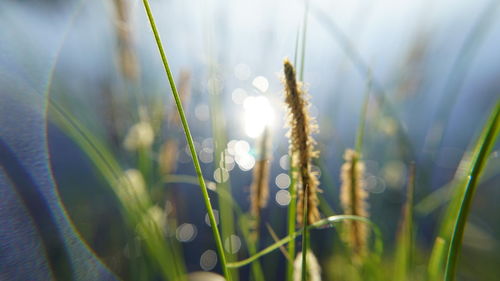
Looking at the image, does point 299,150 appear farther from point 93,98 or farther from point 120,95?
point 93,98

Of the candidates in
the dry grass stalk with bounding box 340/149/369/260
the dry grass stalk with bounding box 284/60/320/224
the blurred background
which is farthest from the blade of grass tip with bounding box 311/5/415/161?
the dry grass stalk with bounding box 284/60/320/224

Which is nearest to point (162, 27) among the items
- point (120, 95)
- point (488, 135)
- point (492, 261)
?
point (120, 95)

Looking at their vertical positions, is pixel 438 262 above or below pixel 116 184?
below

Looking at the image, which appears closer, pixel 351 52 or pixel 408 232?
pixel 408 232

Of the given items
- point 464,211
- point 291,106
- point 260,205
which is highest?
point 291,106

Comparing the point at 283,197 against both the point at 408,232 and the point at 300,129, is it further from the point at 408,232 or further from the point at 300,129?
the point at 300,129

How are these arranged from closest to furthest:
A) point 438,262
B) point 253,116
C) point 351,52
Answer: point 438,262 → point 351,52 → point 253,116

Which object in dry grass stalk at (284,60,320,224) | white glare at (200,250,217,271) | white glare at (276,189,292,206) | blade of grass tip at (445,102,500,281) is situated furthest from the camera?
white glare at (276,189,292,206)

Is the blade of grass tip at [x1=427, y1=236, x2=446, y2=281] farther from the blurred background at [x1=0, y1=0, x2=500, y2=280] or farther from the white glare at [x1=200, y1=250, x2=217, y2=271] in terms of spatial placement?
the white glare at [x1=200, y1=250, x2=217, y2=271]

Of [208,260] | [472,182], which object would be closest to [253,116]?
[208,260]
